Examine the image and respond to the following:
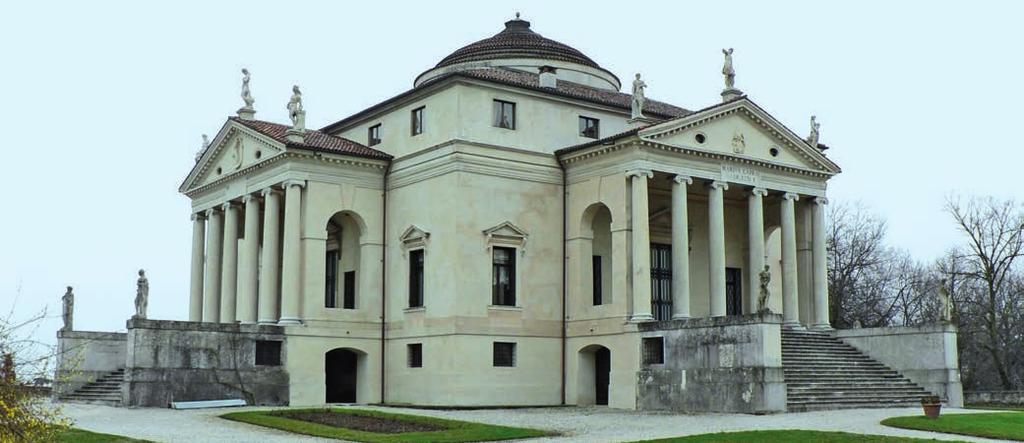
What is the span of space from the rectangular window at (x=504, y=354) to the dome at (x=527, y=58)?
503 inches

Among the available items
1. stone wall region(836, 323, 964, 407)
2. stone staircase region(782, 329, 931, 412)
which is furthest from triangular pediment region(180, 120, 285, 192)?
stone wall region(836, 323, 964, 407)

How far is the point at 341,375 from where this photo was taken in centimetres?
4188

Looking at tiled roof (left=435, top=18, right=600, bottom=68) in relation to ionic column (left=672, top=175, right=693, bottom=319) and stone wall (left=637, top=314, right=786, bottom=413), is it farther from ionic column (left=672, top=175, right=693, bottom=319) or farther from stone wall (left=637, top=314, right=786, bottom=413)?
stone wall (left=637, top=314, right=786, bottom=413)

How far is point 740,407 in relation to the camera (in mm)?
31859

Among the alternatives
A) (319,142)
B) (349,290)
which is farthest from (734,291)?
(319,142)

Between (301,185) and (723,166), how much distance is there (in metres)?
14.7

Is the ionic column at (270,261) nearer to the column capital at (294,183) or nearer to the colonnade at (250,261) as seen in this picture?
the colonnade at (250,261)

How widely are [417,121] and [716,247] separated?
37.3 ft

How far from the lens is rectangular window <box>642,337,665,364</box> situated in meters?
35.9

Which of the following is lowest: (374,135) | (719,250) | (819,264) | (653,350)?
(653,350)

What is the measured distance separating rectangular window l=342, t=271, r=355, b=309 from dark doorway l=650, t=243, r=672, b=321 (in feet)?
36.2

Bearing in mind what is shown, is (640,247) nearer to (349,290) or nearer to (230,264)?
(349,290)

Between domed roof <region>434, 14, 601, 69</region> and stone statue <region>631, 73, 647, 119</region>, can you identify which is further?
domed roof <region>434, 14, 601, 69</region>

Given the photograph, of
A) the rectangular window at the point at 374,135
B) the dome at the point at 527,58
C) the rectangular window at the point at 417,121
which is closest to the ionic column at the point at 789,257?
the dome at the point at 527,58
